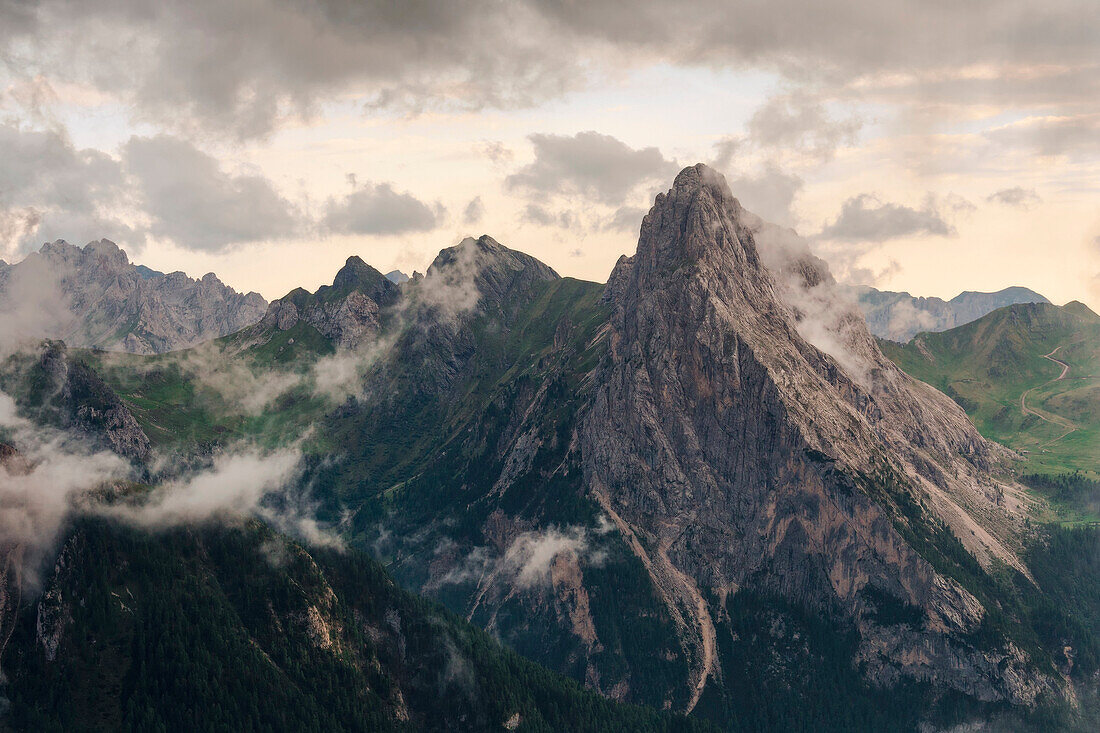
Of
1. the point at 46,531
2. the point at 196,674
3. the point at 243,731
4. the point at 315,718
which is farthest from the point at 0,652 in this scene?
the point at 315,718

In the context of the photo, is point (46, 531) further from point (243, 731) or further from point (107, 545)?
point (243, 731)

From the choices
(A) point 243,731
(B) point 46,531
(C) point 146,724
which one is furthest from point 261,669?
(B) point 46,531

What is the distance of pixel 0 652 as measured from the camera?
169 meters

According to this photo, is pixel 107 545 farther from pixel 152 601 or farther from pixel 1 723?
pixel 1 723

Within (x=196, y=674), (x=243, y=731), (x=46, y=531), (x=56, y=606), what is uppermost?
(x=46, y=531)

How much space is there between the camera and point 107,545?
196 meters

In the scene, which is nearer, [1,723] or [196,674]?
[1,723]

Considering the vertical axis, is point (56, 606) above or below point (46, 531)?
below

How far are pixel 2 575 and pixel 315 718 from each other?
83.0 meters

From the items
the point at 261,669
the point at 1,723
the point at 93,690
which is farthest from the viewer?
the point at 261,669

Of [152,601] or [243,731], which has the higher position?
[152,601]

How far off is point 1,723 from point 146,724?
28.4 meters

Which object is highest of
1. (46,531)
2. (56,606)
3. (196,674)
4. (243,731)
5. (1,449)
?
(1,449)

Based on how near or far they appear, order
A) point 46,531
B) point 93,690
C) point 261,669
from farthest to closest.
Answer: point 261,669, point 46,531, point 93,690
